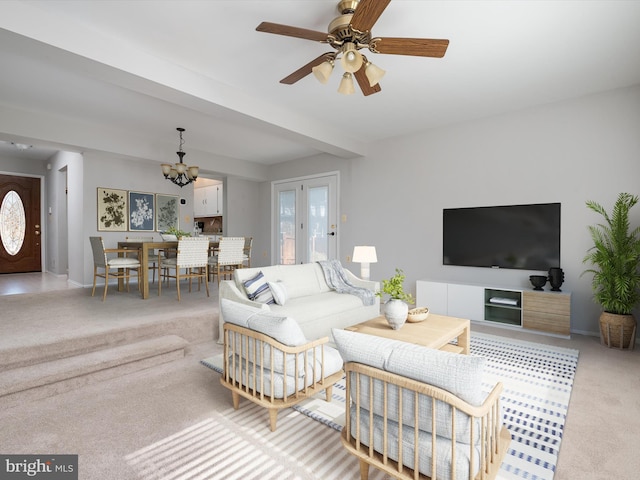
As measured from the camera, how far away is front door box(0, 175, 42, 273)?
7.23m

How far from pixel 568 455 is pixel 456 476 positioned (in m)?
1.03

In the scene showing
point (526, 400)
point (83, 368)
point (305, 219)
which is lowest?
point (526, 400)

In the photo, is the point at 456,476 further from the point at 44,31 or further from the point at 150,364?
the point at 44,31

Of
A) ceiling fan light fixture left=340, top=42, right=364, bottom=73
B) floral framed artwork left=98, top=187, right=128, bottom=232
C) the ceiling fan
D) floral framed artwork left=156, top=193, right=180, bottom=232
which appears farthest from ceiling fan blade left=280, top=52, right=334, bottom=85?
floral framed artwork left=156, top=193, right=180, bottom=232

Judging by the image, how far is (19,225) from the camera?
24.4ft

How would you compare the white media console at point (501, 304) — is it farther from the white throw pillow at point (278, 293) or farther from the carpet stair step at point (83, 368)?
the carpet stair step at point (83, 368)

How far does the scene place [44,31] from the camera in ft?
7.93

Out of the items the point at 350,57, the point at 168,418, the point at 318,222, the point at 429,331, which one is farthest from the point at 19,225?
the point at 429,331

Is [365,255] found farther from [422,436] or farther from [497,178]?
[422,436]

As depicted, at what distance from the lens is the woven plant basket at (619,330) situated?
337 cm

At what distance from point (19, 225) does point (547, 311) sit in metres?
10.0

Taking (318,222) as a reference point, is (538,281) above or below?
below

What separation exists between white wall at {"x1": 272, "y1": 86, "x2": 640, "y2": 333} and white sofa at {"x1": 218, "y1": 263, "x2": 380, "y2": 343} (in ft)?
4.94

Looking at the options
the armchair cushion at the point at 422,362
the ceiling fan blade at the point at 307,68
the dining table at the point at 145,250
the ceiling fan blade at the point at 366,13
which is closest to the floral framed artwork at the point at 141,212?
the dining table at the point at 145,250
